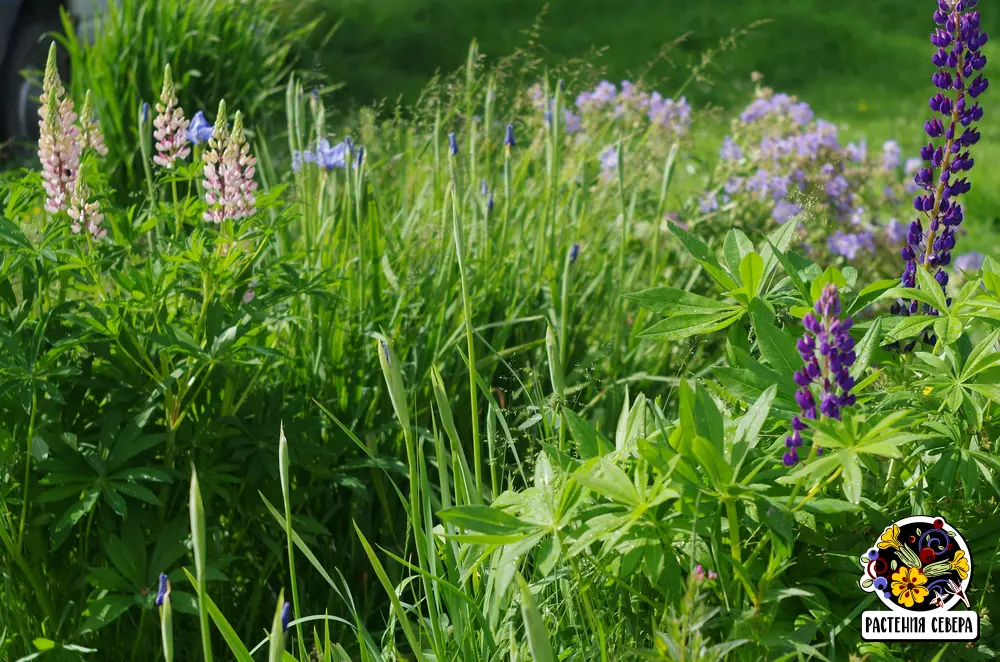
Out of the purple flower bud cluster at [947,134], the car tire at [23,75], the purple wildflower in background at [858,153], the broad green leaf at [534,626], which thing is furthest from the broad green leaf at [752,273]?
the car tire at [23,75]

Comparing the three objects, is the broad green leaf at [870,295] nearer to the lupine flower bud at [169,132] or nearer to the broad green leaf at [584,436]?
the broad green leaf at [584,436]

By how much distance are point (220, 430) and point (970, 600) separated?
1.33 m

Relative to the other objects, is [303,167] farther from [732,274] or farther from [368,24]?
[368,24]

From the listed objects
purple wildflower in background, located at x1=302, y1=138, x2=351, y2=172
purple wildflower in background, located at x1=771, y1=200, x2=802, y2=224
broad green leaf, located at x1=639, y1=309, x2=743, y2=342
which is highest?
purple wildflower in background, located at x1=302, y1=138, x2=351, y2=172

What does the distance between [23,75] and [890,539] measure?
575 centimetres

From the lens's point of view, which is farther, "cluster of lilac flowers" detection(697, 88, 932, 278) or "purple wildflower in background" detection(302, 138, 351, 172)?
"cluster of lilac flowers" detection(697, 88, 932, 278)

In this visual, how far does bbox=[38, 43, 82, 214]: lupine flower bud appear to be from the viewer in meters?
1.91

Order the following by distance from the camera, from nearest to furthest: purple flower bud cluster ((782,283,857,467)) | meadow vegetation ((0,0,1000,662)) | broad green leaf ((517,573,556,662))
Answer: broad green leaf ((517,573,556,662)) < purple flower bud cluster ((782,283,857,467)) < meadow vegetation ((0,0,1000,662))

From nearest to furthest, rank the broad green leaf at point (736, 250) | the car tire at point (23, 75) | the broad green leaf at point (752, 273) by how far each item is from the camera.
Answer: the broad green leaf at point (752, 273) < the broad green leaf at point (736, 250) < the car tire at point (23, 75)

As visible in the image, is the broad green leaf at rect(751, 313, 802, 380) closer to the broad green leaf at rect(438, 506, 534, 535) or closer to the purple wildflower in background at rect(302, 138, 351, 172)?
the broad green leaf at rect(438, 506, 534, 535)

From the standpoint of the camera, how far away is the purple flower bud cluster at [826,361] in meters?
1.24

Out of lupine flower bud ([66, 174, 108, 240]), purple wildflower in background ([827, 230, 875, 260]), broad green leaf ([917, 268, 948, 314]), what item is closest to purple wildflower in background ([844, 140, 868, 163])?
purple wildflower in background ([827, 230, 875, 260])

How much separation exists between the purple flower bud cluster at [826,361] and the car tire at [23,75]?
5604 millimetres

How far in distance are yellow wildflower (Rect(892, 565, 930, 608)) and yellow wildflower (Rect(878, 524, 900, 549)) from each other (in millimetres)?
33
